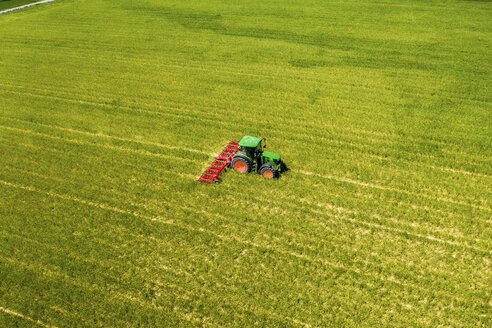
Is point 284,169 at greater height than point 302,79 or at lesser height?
lesser

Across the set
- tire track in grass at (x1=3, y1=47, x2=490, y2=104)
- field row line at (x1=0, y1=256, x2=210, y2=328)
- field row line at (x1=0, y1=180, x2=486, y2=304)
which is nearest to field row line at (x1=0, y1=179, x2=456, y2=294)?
field row line at (x1=0, y1=180, x2=486, y2=304)

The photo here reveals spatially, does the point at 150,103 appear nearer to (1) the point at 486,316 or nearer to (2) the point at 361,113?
(2) the point at 361,113

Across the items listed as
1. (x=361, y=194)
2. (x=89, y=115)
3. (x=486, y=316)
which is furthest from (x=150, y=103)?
(x=486, y=316)

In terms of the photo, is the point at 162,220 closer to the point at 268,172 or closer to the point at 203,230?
the point at 203,230

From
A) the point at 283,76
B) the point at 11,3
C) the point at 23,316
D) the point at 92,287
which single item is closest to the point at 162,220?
the point at 92,287

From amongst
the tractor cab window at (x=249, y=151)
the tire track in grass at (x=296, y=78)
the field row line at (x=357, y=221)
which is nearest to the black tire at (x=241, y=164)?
the tractor cab window at (x=249, y=151)
